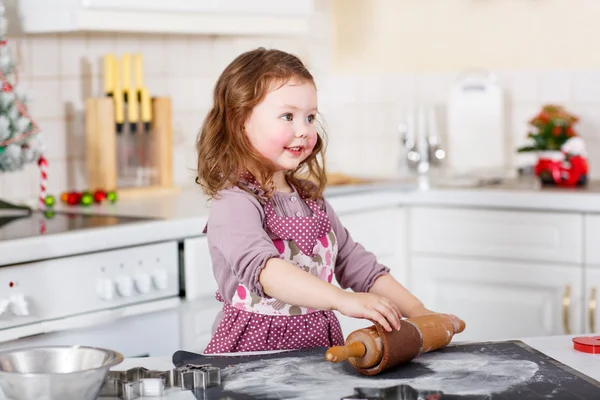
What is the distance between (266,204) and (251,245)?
0.16 meters

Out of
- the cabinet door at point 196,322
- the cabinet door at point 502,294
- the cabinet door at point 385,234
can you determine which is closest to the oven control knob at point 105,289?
the cabinet door at point 196,322

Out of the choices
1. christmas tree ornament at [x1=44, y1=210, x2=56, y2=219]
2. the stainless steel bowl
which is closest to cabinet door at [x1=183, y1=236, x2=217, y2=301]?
christmas tree ornament at [x1=44, y1=210, x2=56, y2=219]

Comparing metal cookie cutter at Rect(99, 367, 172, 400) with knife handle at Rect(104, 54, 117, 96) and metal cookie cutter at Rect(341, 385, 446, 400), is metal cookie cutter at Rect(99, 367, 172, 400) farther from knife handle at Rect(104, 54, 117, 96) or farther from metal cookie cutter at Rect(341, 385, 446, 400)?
knife handle at Rect(104, 54, 117, 96)

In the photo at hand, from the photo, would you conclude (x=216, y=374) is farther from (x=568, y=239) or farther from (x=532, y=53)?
(x=532, y=53)

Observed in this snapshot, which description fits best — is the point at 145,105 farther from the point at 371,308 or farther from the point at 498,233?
the point at 371,308

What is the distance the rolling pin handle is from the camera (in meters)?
1.25

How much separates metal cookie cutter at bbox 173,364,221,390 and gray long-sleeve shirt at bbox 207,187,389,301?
25 cm

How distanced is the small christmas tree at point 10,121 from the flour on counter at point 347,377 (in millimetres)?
1271

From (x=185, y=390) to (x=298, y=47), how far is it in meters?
2.50

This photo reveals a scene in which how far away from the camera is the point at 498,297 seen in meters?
2.86

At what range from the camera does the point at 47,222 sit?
226 centimetres

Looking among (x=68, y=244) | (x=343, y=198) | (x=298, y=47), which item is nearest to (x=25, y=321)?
(x=68, y=244)

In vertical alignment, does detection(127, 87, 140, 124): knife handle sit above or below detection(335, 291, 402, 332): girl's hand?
above

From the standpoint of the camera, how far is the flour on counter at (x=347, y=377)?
3.93ft
